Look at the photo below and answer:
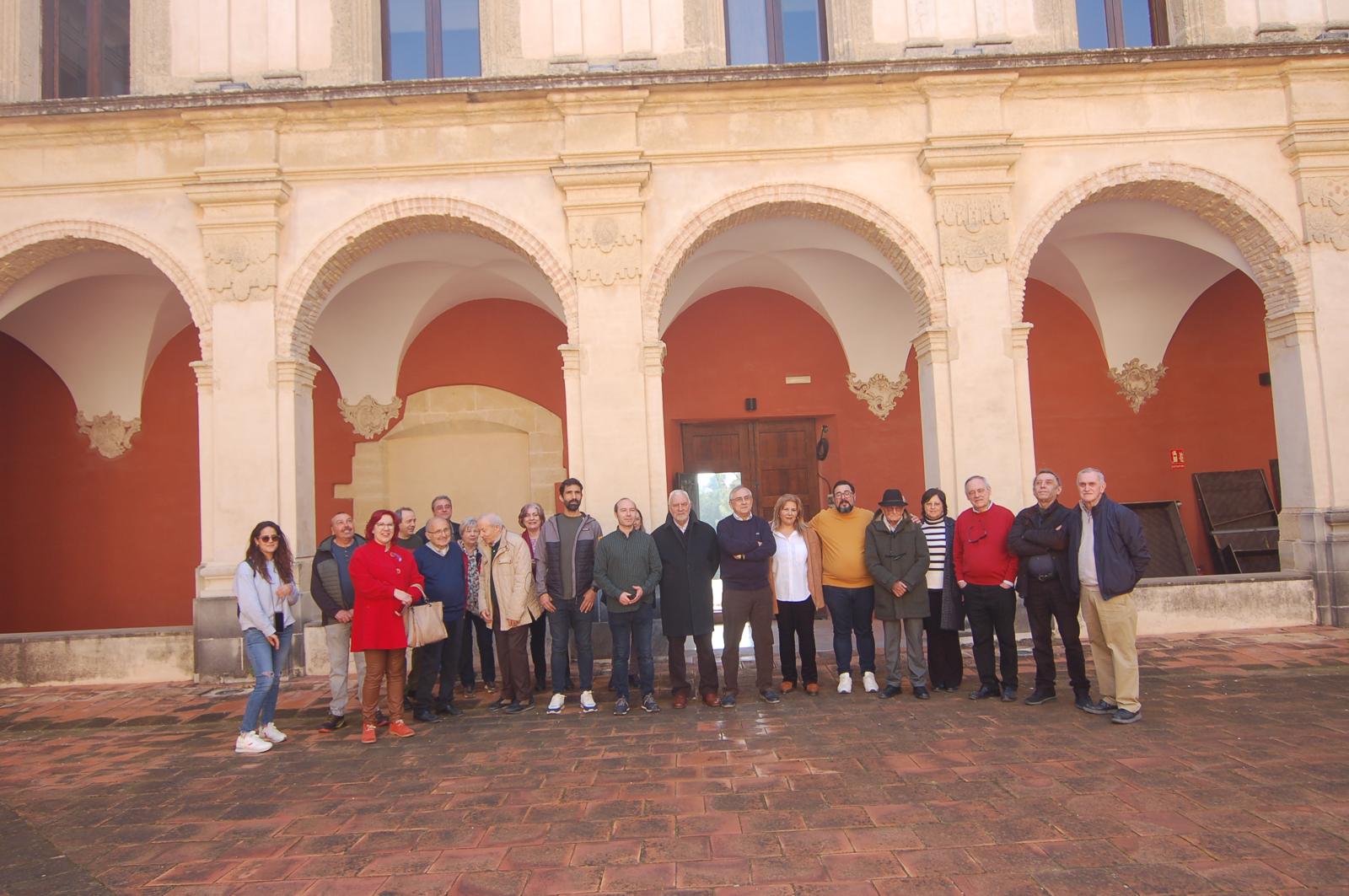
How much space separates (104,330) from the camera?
970 cm

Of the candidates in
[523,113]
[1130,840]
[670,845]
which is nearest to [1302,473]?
[1130,840]

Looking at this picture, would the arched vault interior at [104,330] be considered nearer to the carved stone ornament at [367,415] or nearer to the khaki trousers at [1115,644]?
the carved stone ornament at [367,415]

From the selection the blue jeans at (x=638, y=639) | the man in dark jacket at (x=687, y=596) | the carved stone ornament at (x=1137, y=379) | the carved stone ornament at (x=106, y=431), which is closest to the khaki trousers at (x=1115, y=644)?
the man in dark jacket at (x=687, y=596)

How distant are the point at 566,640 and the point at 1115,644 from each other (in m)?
3.52

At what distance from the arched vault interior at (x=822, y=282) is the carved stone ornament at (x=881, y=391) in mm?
79

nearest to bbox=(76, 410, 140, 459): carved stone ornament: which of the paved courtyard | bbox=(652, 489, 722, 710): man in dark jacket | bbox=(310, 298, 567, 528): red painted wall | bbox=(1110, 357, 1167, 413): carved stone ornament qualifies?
bbox=(310, 298, 567, 528): red painted wall

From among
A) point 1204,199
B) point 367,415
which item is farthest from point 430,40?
point 1204,199

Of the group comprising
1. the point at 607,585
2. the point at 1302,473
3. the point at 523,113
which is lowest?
the point at 607,585

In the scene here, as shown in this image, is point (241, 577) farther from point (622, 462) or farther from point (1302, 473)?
point (1302, 473)

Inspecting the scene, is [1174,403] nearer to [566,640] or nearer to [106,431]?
[566,640]

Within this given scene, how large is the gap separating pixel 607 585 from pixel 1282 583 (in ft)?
20.6

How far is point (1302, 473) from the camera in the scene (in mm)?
7641

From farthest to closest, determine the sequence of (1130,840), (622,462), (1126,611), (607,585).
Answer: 1. (622,462)
2. (607,585)
3. (1126,611)
4. (1130,840)

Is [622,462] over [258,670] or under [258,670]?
over
